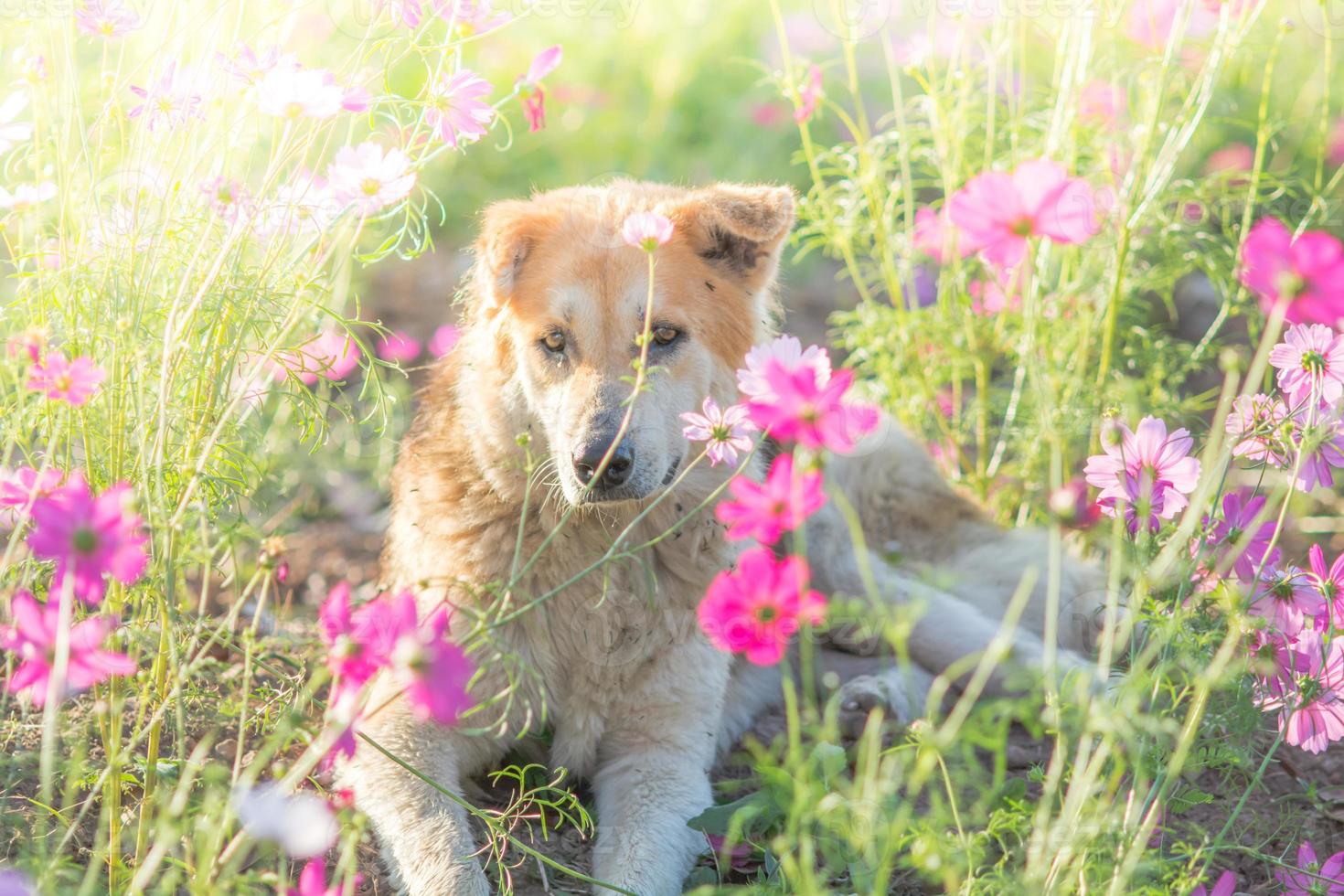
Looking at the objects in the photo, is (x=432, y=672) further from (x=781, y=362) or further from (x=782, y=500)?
(x=781, y=362)

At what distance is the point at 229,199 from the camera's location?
2262mm

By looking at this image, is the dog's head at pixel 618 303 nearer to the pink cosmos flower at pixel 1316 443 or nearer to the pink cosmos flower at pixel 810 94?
the pink cosmos flower at pixel 810 94

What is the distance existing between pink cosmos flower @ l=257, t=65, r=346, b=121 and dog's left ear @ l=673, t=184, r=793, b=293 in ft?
3.62

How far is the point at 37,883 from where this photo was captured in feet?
5.37

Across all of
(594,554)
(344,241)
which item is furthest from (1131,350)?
(344,241)

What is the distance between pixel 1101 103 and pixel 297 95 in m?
2.94

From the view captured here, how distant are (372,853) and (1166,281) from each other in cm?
292

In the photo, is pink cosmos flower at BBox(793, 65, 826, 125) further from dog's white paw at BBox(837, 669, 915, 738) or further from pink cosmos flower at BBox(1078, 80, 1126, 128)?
dog's white paw at BBox(837, 669, 915, 738)

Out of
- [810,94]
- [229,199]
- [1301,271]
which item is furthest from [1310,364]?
[229,199]

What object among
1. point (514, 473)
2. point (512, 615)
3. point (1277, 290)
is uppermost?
point (1277, 290)

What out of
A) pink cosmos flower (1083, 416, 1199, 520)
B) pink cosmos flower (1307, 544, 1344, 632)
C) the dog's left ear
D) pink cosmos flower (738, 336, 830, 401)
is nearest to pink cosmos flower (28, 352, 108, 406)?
pink cosmos flower (738, 336, 830, 401)

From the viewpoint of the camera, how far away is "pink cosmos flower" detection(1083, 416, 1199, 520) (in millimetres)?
2037

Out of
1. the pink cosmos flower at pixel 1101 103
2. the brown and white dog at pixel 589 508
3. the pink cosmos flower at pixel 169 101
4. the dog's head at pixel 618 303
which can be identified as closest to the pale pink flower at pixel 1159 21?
the pink cosmos flower at pixel 1101 103

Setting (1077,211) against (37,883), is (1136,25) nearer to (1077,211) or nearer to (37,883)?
(1077,211)
